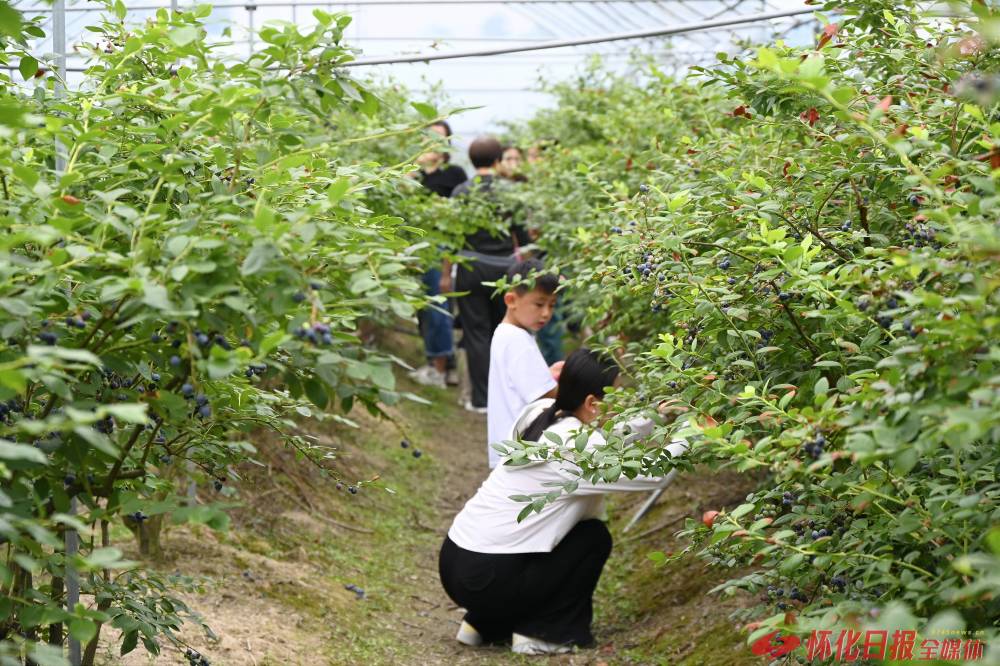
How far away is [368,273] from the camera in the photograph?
6.21 feet

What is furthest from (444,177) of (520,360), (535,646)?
(535,646)

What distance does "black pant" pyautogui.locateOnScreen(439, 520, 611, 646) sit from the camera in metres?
4.21

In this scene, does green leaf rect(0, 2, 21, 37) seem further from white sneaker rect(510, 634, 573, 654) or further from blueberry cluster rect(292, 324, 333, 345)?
white sneaker rect(510, 634, 573, 654)

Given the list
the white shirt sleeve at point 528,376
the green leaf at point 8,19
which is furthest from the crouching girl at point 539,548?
the green leaf at point 8,19

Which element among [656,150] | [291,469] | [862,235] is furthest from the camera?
[291,469]

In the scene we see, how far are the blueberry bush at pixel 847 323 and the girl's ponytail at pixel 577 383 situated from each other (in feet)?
1.01

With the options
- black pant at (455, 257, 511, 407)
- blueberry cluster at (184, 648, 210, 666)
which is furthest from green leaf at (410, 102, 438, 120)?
black pant at (455, 257, 511, 407)

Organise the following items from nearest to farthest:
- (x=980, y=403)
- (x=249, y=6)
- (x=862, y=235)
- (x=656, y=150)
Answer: (x=980, y=403) → (x=862, y=235) → (x=656, y=150) → (x=249, y=6)

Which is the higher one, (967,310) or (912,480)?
(967,310)

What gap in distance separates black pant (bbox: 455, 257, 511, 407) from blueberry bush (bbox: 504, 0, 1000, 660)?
3.79 meters

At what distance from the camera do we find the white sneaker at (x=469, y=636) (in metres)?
4.41

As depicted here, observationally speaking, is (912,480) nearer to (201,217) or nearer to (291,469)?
(201,217)

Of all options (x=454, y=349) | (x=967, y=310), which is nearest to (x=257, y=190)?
(x=967, y=310)

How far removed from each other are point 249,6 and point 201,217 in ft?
21.2
